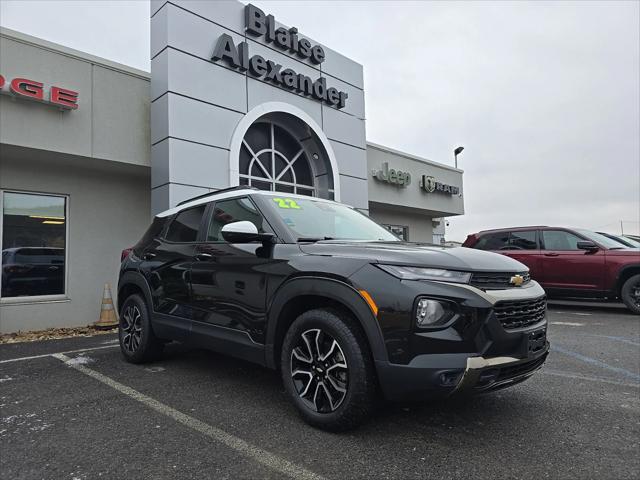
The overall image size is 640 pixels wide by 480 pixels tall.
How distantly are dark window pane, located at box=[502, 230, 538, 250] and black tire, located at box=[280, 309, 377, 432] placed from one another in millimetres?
8235

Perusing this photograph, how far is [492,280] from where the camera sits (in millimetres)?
2721

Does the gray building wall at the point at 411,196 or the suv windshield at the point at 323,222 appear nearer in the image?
the suv windshield at the point at 323,222

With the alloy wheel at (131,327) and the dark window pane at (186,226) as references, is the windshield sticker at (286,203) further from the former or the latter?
the alloy wheel at (131,327)

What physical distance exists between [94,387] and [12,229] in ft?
18.9

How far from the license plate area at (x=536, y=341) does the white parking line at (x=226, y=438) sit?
1.52 m

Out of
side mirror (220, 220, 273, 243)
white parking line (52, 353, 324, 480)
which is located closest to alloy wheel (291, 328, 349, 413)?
white parking line (52, 353, 324, 480)

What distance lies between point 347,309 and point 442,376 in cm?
74

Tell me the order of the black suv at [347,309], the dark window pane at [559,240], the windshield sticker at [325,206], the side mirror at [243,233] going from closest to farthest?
the black suv at [347,309] → the side mirror at [243,233] → the windshield sticker at [325,206] → the dark window pane at [559,240]

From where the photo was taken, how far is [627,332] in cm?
642

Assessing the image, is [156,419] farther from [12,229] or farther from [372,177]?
[372,177]

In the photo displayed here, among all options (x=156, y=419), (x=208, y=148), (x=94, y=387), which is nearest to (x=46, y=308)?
(x=208, y=148)

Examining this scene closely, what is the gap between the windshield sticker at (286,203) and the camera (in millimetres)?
3682

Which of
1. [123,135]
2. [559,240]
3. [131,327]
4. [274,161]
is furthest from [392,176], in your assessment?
[131,327]

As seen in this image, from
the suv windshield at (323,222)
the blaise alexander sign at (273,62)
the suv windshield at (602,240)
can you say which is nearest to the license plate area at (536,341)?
the suv windshield at (323,222)
